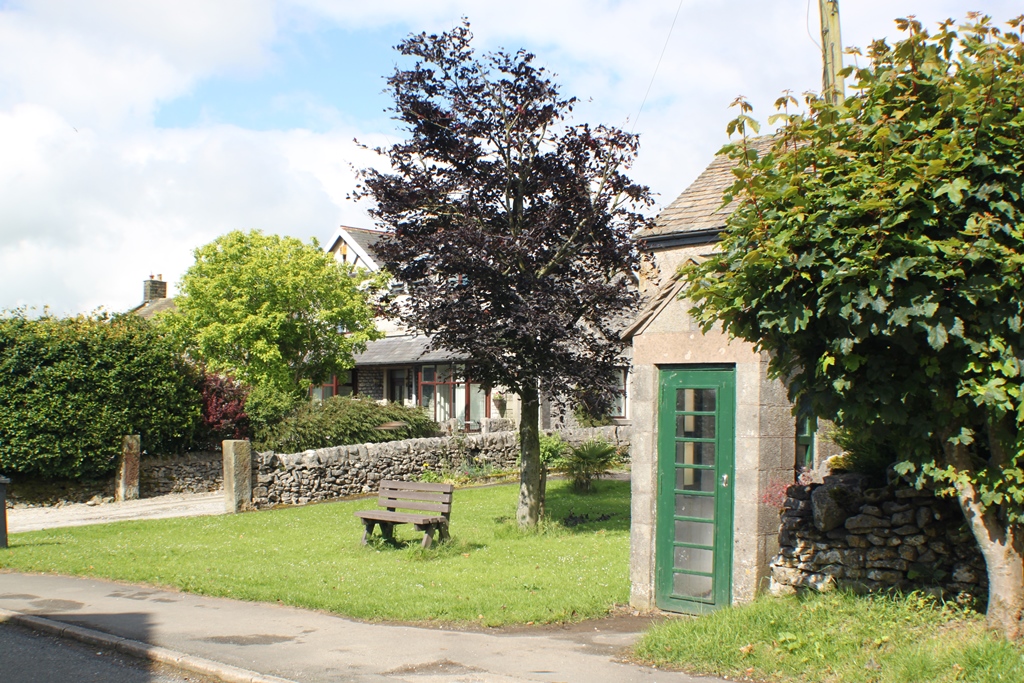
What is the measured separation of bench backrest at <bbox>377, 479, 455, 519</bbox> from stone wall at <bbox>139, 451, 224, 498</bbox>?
1049 centimetres

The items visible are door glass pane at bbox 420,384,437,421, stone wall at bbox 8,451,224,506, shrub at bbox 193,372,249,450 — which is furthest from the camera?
door glass pane at bbox 420,384,437,421

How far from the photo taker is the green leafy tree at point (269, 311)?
1105 inches

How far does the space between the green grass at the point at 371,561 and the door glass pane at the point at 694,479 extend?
1.43 m

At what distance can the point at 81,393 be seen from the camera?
19.9 metres

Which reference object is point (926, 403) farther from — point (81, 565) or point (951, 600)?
point (81, 565)

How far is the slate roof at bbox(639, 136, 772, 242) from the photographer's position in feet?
48.4

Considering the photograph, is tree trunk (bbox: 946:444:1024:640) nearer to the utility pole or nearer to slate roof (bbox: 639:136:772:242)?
the utility pole

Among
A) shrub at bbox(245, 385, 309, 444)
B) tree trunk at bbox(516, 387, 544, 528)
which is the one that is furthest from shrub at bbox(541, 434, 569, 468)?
tree trunk at bbox(516, 387, 544, 528)

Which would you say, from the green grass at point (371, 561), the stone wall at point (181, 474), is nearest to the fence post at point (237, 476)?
the green grass at point (371, 561)

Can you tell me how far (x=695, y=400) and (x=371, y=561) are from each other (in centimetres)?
534

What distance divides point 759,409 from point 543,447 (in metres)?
15.9

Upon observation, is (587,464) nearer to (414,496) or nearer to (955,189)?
(414,496)

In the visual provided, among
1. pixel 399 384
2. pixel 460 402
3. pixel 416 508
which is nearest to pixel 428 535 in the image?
pixel 416 508

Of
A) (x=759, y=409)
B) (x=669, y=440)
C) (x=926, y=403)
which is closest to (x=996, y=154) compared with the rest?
(x=926, y=403)
